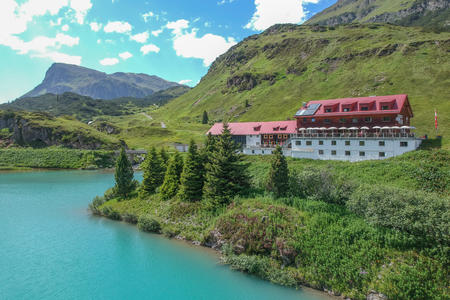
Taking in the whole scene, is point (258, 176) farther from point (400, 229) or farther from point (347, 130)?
point (400, 229)

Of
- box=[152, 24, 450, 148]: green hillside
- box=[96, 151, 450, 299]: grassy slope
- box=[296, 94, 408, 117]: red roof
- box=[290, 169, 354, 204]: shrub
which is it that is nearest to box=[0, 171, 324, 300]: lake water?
box=[96, 151, 450, 299]: grassy slope

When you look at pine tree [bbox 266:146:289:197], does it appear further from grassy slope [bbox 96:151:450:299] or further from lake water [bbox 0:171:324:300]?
lake water [bbox 0:171:324:300]

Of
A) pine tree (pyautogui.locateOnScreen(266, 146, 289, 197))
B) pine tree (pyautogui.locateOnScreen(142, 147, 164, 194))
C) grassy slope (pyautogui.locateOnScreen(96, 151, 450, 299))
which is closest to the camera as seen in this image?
grassy slope (pyautogui.locateOnScreen(96, 151, 450, 299))

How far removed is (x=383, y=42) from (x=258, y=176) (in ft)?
530

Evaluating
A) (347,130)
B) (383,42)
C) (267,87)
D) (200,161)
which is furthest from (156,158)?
(383,42)

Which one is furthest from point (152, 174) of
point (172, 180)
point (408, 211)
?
point (408, 211)

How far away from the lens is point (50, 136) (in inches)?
5399

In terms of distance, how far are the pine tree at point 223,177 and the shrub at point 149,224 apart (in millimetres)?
9128

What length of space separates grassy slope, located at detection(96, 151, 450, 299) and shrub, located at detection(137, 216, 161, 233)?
1192 mm

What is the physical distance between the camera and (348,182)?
1446 inches

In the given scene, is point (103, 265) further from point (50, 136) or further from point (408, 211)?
point (50, 136)

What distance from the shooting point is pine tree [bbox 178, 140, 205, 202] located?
44.3 metres

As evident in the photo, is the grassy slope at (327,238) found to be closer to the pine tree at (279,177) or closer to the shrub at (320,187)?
the pine tree at (279,177)

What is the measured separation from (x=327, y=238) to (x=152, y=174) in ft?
118
